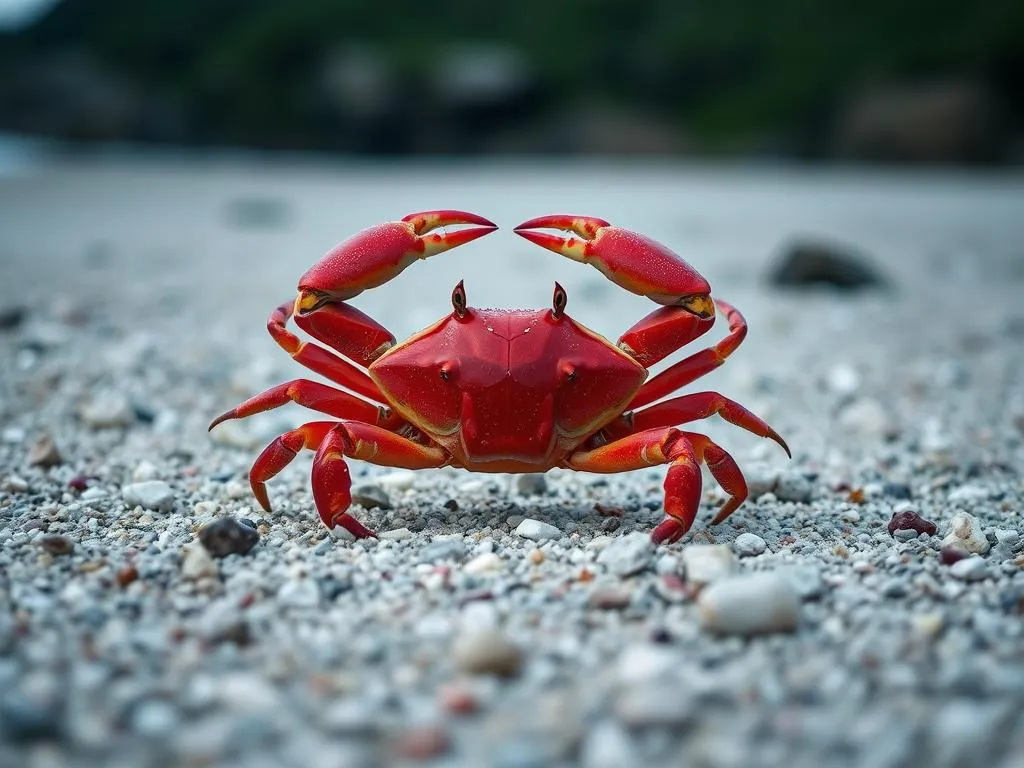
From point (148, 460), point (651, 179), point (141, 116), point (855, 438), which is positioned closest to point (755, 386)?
point (855, 438)

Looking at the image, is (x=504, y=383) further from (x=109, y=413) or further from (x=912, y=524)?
(x=109, y=413)

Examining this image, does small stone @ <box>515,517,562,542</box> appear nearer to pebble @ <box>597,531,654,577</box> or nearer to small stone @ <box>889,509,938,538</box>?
pebble @ <box>597,531,654,577</box>

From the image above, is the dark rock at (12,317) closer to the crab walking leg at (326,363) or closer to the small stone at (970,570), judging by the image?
the crab walking leg at (326,363)

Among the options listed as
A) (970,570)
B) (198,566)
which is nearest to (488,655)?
(198,566)

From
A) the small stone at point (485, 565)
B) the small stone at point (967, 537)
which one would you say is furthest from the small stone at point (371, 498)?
the small stone at point (967, 537)

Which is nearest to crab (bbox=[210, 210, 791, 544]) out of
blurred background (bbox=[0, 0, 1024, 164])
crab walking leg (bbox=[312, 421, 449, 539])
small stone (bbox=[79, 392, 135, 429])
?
crab walking leg (bbox=[312, 421, 449, 539])

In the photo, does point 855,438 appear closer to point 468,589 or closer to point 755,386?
point 755,386
